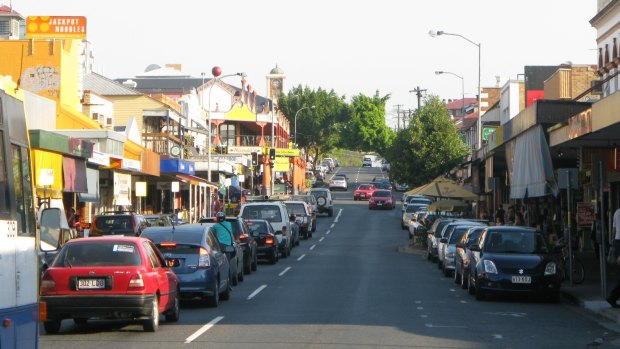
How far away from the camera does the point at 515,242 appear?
77.6 ft

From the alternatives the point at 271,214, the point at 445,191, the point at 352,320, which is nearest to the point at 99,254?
the point at 352,320

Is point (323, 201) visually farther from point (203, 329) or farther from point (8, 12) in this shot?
point (203, 329)

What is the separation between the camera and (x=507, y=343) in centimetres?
1498

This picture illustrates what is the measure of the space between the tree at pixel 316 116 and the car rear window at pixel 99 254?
120m

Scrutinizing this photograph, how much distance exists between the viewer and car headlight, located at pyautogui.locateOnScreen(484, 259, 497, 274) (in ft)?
73.6

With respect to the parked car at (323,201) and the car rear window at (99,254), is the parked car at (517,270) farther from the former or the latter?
the parked car at (323,201)

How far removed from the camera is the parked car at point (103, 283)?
50.2ft

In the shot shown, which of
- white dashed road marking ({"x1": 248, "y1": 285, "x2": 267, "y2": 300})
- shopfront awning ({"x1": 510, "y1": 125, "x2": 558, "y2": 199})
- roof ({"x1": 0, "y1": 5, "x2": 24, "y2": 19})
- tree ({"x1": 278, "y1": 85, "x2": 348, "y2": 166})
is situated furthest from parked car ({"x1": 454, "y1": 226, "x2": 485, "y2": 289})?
tree ({"x1": 278, "y1": 85, "x2": 348, "y2": 166})

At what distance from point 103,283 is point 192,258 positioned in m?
4.57

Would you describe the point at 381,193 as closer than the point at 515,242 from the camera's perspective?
No

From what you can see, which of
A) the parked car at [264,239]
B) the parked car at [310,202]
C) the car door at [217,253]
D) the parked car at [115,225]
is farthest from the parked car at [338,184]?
the car door at [217,253]

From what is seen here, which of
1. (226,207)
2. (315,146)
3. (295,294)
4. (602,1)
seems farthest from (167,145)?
(315,146)

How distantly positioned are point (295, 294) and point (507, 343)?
29.1 ft

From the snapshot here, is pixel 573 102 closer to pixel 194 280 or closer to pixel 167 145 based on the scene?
pixel 194 280
